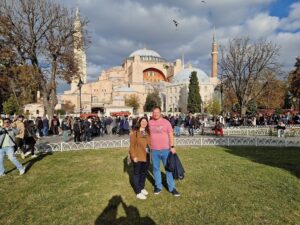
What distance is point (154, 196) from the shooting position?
5688 millimetres

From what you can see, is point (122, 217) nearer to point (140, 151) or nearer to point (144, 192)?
point (144, 192)

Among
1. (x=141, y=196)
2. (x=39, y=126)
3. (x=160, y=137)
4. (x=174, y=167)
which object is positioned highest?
(x=160, y=137)

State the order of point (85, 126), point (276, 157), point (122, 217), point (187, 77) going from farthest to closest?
point (187, 77), point (85, 126), point (276, 157), point (122, 217)

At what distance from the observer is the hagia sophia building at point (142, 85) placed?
75.0m

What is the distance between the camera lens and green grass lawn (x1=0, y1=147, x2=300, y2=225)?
183 inches

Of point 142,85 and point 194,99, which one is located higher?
point 142,85

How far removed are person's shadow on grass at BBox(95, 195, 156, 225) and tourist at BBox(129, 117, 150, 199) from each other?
0.52 metres

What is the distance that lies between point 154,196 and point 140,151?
974mm

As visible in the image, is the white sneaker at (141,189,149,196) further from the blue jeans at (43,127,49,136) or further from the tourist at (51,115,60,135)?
the tourist at (51,115,60,135)

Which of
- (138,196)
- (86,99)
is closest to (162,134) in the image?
(138,196)

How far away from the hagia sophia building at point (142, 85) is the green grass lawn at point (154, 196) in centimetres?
5909

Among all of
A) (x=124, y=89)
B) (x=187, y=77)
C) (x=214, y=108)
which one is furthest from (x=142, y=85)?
(x=214, y=108)

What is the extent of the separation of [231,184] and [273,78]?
26.9 m

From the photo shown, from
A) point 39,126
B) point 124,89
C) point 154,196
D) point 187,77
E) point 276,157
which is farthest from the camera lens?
point 124,89
